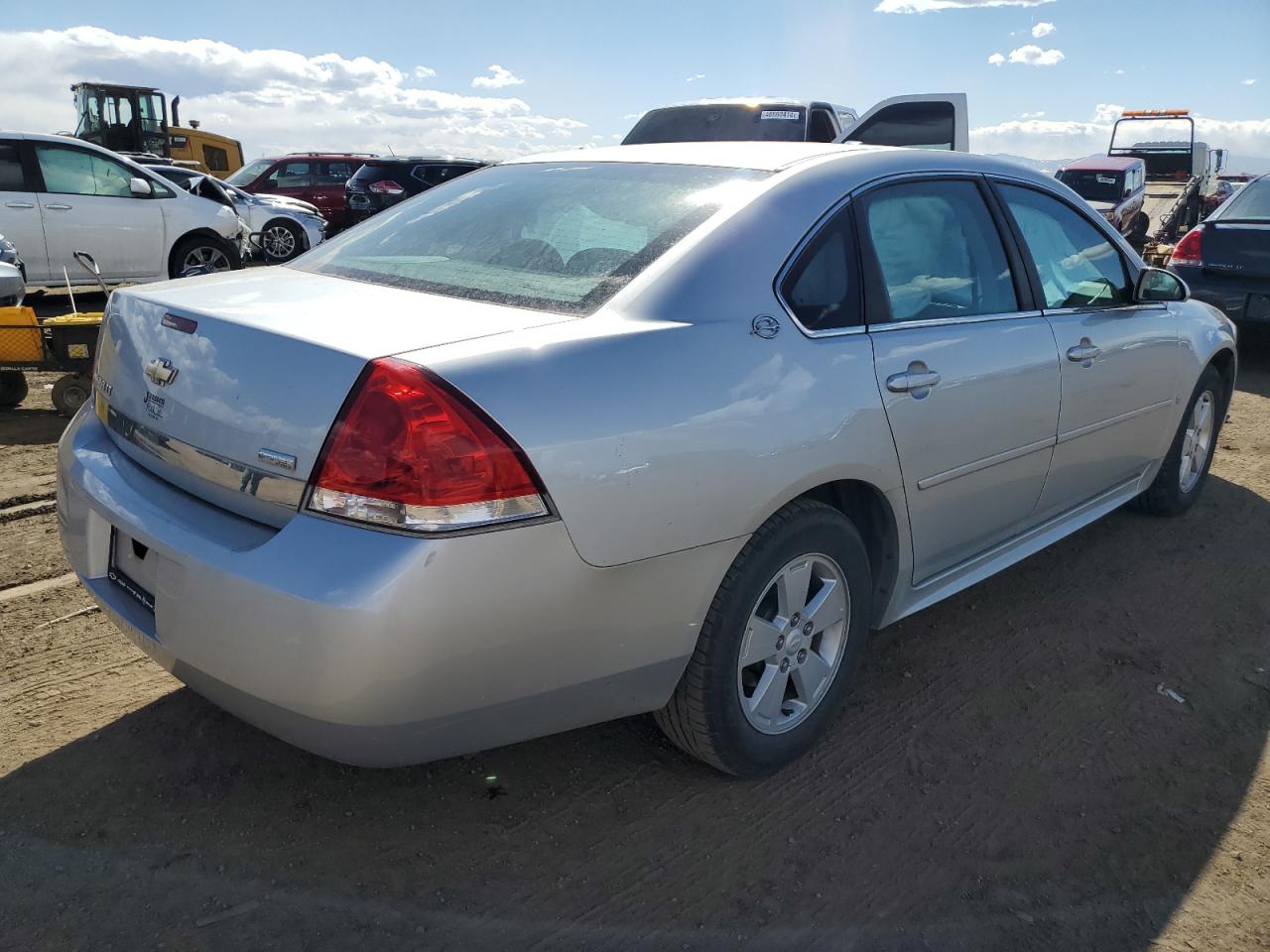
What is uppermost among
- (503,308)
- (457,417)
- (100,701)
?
(503,308)

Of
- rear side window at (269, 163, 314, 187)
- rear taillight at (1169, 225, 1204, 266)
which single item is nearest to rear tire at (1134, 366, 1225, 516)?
rear taillight at (1169, 225, 1204, 266)

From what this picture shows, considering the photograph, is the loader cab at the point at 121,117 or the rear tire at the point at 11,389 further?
the loader cab at the point at 121,117

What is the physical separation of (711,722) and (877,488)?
790mm

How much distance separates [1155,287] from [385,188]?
15.5 meters

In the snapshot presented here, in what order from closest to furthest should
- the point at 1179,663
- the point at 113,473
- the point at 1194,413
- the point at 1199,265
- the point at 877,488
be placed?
1. the point at 113,473
2. the point at 877,488
3. the point at 1179,663
4. the point at 1194,413
5. the point at 1199,265

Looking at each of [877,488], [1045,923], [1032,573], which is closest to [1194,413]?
[1032,573]

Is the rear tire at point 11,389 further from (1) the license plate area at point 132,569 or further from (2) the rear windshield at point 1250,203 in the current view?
(2) the rear windshield at point 1250,203

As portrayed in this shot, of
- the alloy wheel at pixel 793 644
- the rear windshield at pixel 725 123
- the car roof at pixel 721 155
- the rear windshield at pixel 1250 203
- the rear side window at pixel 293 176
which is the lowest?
the alloy wheel at pixel 793 644

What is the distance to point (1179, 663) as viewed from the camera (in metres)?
3.58

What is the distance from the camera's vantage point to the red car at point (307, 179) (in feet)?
64.6

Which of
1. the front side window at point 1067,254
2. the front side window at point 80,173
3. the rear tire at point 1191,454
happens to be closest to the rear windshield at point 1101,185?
the rear tire at point 1191,454

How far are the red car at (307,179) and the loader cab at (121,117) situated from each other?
7.55 meters

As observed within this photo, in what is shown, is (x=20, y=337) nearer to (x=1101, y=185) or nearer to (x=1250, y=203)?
(x=1250, y=203)

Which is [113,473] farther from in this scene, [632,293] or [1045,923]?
[1045,923]
